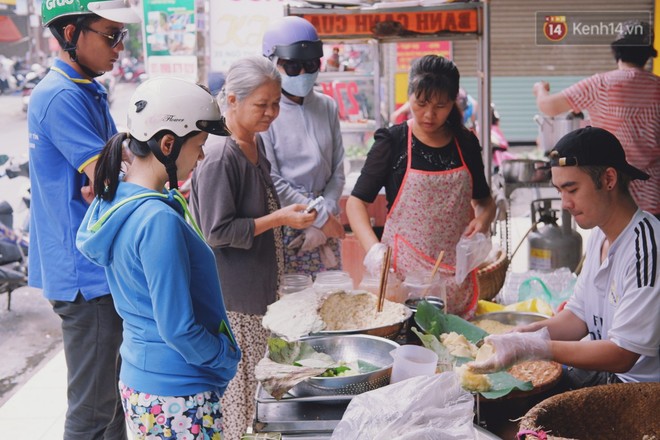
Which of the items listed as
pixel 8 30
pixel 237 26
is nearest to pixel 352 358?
pixel 237 26

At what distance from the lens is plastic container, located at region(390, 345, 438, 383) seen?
208 cm

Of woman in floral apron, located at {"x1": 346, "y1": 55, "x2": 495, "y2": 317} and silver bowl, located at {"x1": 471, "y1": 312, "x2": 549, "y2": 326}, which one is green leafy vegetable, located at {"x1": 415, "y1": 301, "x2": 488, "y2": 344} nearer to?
silver bowl, located at {"x1": 471, "y1": 312, "x2": 549, "y2": 326}

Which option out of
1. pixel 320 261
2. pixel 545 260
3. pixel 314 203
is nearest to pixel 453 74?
pixel 314 203

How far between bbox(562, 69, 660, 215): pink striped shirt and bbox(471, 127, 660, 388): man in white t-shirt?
2262mm

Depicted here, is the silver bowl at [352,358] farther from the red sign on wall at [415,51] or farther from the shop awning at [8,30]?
the red sign on wall at [415,51]

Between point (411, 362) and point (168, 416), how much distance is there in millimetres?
683

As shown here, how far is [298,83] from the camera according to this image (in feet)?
11.6

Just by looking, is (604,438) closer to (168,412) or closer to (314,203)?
(168,412)

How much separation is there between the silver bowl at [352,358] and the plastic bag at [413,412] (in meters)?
0.10

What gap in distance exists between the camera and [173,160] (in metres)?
2.10

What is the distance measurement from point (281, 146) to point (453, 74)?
95 cm

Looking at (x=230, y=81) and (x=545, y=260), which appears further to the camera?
(x=545, y=260)

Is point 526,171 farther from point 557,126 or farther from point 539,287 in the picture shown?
point 539,287

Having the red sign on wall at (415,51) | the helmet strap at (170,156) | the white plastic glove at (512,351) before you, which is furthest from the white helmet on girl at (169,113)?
the red sign on wall at (415,51)
